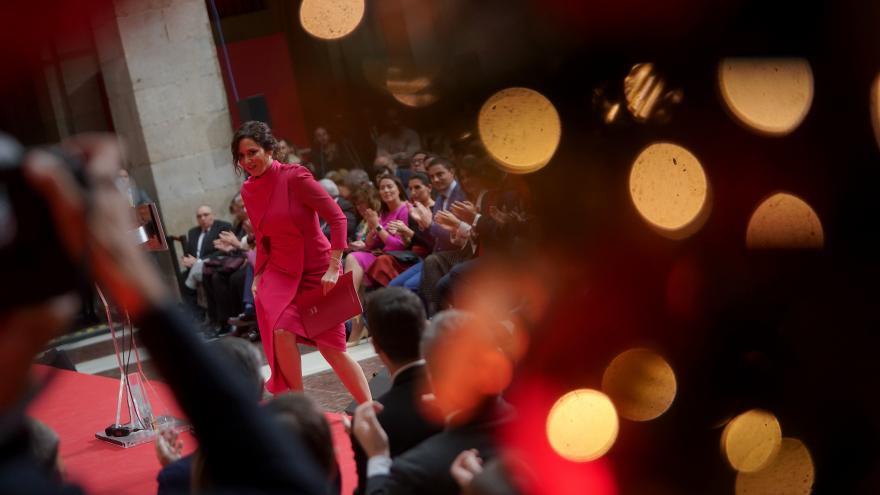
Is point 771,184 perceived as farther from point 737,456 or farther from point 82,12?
point 82,12

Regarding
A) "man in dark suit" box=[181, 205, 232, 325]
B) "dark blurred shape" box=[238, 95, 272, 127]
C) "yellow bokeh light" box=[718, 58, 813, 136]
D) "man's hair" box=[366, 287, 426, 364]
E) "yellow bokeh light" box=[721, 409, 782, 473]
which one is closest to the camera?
"yellow bokeh light" box=[718, 58, 813, 136]

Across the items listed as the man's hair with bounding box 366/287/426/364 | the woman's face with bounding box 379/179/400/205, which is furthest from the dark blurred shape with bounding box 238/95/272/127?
the man's hair with bounding box 366/287/426/364

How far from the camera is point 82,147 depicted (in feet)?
3.39

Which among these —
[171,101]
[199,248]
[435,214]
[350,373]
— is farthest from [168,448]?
[171,101]

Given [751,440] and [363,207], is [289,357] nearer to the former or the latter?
[751,440]

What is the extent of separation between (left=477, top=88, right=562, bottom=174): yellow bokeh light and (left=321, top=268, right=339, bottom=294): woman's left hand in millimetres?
1049

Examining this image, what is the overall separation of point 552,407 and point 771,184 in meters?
1.55

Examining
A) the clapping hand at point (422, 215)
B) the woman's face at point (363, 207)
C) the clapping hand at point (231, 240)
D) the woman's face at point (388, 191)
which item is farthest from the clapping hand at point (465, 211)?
the clapping hand at point (231, 240)

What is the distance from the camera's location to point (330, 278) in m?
5.15

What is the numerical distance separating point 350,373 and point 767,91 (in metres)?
2.65

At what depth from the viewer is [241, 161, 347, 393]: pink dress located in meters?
5.14

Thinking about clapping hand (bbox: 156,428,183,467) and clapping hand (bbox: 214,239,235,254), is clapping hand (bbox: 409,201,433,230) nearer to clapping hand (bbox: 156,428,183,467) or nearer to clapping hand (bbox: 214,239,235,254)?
clapping hand (bbox: 214,239,235,254)

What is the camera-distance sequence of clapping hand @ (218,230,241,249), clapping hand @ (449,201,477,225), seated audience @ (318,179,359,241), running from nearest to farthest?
clapping hand @ (449,201,477,225) < seated audience @ (318,179,359,241) < clapping hand @ (218,230,241,249)

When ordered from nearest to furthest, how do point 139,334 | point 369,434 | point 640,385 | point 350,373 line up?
point 139,334, point 369,434, point 640,385, point 350,373
